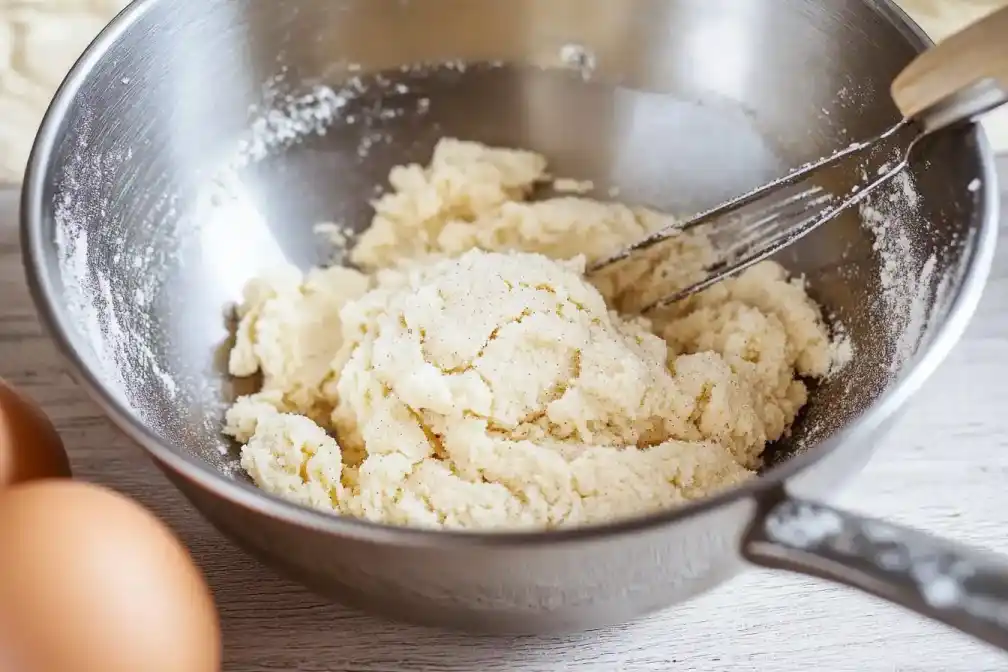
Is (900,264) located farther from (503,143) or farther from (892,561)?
(503,143)

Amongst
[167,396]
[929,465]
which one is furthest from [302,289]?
[929,465]

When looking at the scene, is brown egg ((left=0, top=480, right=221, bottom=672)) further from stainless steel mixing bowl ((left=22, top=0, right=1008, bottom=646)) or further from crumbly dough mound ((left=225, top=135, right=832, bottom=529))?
crumbly dough mound ((left=225, top=135, right=832, bottom=529))

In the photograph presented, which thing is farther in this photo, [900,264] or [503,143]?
[503,143]

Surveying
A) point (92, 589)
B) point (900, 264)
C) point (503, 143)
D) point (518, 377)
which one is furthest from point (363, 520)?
point (503, 143)

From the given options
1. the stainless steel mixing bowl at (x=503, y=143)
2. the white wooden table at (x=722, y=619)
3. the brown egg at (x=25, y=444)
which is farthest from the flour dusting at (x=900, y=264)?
the brown egg at (x=25, y=444)

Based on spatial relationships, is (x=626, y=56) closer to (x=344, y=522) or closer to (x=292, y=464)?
(x=292, y=464)

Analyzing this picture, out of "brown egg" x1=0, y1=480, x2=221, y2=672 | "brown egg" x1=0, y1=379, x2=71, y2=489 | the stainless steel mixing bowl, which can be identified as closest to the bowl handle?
the stainless steel mixing bowl
